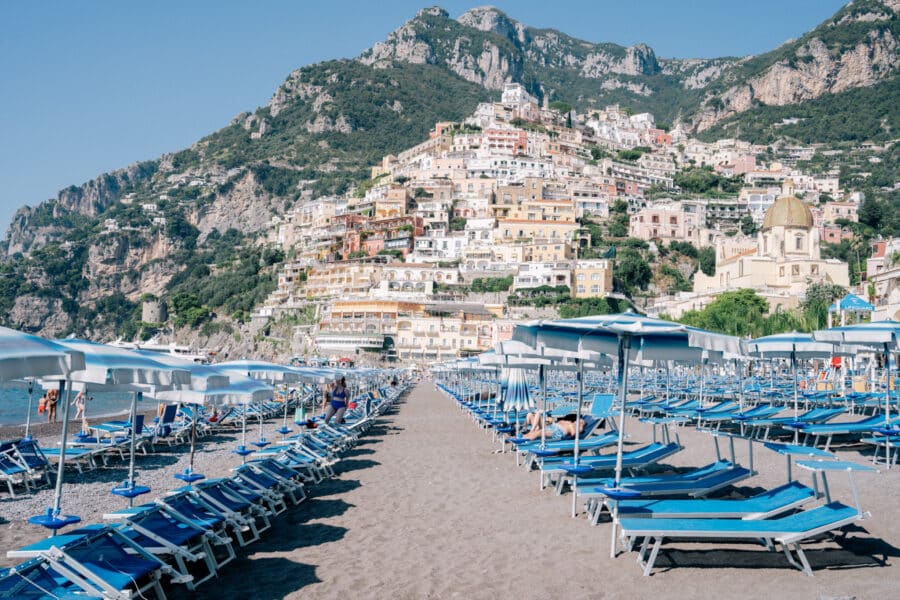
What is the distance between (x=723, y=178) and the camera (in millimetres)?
111562

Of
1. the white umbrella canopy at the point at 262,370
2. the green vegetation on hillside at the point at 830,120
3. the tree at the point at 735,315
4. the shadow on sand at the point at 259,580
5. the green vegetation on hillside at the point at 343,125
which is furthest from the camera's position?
the green vegetation on hillside at the point at 343,125

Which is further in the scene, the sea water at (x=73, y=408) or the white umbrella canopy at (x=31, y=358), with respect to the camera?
the sea water at (x=73, y=408)

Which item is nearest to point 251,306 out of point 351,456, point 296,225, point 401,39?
point 296,225

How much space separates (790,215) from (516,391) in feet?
176

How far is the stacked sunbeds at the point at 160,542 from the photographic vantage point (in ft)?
15.8

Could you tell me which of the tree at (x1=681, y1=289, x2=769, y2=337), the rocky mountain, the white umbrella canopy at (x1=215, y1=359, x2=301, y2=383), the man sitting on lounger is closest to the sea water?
the white umbrella canopy at (x1=215, y1=359, x2=301, y2=383)

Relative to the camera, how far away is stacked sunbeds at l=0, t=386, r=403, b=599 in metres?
4.82

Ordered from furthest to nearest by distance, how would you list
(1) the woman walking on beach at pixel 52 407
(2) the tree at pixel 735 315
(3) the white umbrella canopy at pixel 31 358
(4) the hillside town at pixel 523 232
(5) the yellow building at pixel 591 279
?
1. (5) the yellow building at pixel 591 279
2. (4) the hillside town at pixel 523 232
3. (2) the tree at pixel 735 315
4. (1) the woman walking on beach at pixel 52 407
5. (3) the white umbrella canopy at pixel 31 358

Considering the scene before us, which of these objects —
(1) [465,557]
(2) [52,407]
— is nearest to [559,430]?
(1) [465,557]

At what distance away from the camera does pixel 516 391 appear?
52.4ft

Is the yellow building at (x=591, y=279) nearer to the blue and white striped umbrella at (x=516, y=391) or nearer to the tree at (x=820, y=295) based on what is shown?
the tree at (x=820, y=295)

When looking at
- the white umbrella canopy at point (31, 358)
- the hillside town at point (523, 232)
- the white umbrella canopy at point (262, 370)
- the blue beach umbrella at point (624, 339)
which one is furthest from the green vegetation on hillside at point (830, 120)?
the white umbrella canopy at point (31, 358)

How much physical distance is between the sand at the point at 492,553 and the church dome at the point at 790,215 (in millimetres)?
56427

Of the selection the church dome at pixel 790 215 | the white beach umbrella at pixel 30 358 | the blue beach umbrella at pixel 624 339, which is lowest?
the white beach umbrella at pixel 30 358
